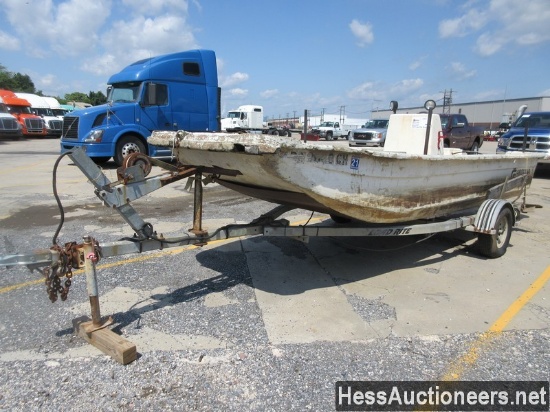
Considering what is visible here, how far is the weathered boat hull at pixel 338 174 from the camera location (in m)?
3.09

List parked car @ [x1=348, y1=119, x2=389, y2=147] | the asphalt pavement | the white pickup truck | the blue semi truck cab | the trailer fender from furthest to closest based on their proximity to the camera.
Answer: the white pickup truck
parked car @ [x1=348, y1=119, x2=389, y2=147]
the blue semi truck cab
the trailer fender
the asphalt pavement

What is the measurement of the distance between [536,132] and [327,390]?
13058 millimetres

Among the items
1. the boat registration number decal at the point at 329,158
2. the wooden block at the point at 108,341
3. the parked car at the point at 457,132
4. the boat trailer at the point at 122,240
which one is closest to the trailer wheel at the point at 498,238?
the boat trailer at the point at 122,240

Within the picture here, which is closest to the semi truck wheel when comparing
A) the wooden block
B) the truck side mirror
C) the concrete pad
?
the truck side mirror

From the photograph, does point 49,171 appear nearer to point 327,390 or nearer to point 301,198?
point 301,198

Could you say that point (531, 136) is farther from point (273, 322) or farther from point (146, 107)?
point (273, 322)

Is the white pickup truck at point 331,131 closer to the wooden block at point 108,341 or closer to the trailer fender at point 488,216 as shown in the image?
the trailer fender at point 488,216

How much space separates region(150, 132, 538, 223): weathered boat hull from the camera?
3.09 metres

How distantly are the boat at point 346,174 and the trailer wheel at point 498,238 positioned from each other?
0.41m

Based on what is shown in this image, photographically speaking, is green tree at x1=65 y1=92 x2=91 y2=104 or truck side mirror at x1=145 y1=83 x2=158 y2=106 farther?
green tree at x1=65 y1=92 x2=91 y2=104

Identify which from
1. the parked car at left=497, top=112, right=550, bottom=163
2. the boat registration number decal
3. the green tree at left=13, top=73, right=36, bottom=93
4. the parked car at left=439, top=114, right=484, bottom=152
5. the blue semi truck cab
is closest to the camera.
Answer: the boat registration number decal

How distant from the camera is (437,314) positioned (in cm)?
362

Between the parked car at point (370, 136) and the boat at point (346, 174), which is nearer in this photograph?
the boat at point (346, 174)

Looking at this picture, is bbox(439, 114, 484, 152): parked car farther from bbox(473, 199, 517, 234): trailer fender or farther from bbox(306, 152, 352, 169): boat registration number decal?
bbox(306, 152, 352, 169): boat registration number decal
